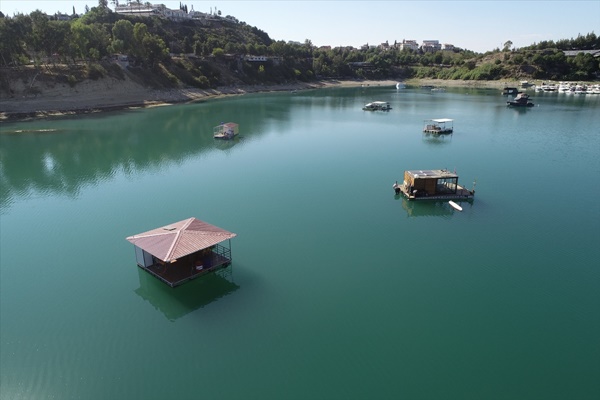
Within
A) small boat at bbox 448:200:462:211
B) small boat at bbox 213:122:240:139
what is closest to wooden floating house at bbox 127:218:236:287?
small boat at bbox 448:200:462:211

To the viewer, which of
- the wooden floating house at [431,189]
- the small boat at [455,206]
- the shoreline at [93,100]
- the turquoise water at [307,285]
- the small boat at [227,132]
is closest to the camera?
the turquoise water at [307,285]

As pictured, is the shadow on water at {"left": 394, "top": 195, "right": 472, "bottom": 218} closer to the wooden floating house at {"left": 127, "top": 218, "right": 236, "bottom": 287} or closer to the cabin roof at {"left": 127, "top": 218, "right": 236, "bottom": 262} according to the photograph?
the wooden floating house at {"left": 127, "top": 218, "right": 236, "bottom": 287}

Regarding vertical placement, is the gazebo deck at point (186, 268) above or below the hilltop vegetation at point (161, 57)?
below

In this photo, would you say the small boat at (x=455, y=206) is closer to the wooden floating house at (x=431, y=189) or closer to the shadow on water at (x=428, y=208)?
the shadow on water at (x=428, y=208)

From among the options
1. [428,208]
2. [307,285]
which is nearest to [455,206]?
[428,208]

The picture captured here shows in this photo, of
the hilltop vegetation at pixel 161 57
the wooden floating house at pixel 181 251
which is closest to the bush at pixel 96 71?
the hilltop vegetation at pixel 161 57

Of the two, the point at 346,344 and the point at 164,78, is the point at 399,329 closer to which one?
the point at 346,344

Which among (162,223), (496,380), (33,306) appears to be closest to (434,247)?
(496,380)
